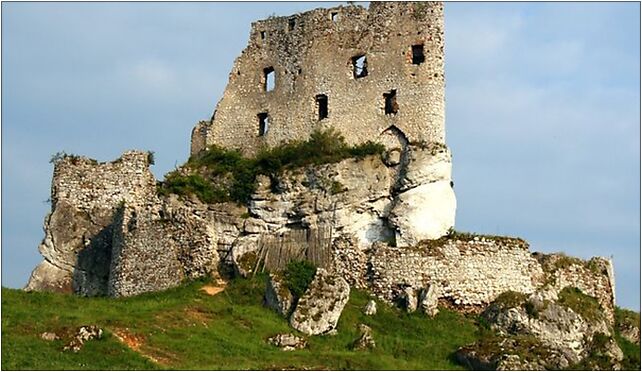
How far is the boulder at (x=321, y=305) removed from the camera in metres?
45.1

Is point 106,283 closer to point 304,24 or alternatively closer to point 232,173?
point 232,173

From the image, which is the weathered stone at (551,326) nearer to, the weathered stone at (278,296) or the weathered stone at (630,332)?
the weathered stone at (630,332)

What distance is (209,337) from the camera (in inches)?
1674

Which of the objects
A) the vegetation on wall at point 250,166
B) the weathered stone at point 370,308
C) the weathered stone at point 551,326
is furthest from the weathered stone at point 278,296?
the weathered stone at point 551,326

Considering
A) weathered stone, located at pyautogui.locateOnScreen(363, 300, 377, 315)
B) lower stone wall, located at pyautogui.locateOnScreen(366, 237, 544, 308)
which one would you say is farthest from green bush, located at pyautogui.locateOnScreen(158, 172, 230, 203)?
weathered stone, located at pyautogui.locateOnScreen(363, 300, 377, 315)

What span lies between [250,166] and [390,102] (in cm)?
603

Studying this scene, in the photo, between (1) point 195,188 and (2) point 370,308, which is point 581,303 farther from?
(1) point 195,188

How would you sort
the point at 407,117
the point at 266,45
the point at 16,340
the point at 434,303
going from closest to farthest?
the point at 16,340
the point at 434,303
the point at 407,117
the point at 266,45

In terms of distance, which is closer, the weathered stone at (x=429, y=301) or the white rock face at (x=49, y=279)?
the weathered stone at (x=429, y=301)

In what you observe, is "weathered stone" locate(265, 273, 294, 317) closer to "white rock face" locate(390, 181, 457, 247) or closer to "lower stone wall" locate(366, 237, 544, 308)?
"lower stone wall" locate(366, 237, 544, 308)

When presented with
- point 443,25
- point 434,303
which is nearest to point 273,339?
point 434,303

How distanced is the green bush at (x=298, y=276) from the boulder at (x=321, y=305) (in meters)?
0.27

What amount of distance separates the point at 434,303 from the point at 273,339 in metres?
6.87

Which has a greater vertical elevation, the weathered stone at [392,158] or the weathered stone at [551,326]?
the weathered stone at [392,158]
